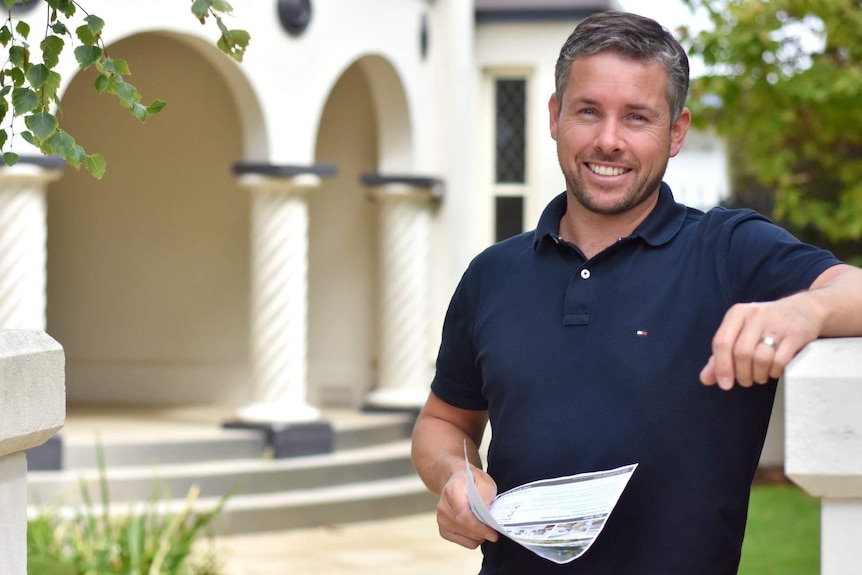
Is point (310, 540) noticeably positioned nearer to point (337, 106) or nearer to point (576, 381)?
point (337, 106)

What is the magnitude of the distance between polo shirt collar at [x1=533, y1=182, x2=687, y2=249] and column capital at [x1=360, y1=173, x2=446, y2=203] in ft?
31.3

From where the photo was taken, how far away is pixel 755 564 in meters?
9.58

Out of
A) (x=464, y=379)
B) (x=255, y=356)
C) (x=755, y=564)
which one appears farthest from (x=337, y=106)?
(x=464, y=379)

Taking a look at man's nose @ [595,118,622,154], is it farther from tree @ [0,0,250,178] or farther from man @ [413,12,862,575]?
tree @ [0,0,250,178]

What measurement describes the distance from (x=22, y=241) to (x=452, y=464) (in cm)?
718

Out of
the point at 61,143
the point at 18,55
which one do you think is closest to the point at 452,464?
the point at 61,143

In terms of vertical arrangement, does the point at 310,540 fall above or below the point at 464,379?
below

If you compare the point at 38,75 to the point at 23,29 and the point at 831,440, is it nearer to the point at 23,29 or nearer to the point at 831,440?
the point at 23,29

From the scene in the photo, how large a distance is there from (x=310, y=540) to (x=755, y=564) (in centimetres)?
305

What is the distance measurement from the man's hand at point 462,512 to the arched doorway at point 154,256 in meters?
10.4

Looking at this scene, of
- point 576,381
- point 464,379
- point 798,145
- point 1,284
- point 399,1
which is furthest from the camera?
point 798,145

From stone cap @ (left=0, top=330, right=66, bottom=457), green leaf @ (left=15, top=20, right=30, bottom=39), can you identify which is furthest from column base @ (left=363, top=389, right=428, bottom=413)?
stone cap @ (left=0, top=330, right=66, bottom=457)

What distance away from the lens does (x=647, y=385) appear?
7.65 feet

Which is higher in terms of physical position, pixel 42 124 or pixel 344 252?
pixel 42 124
